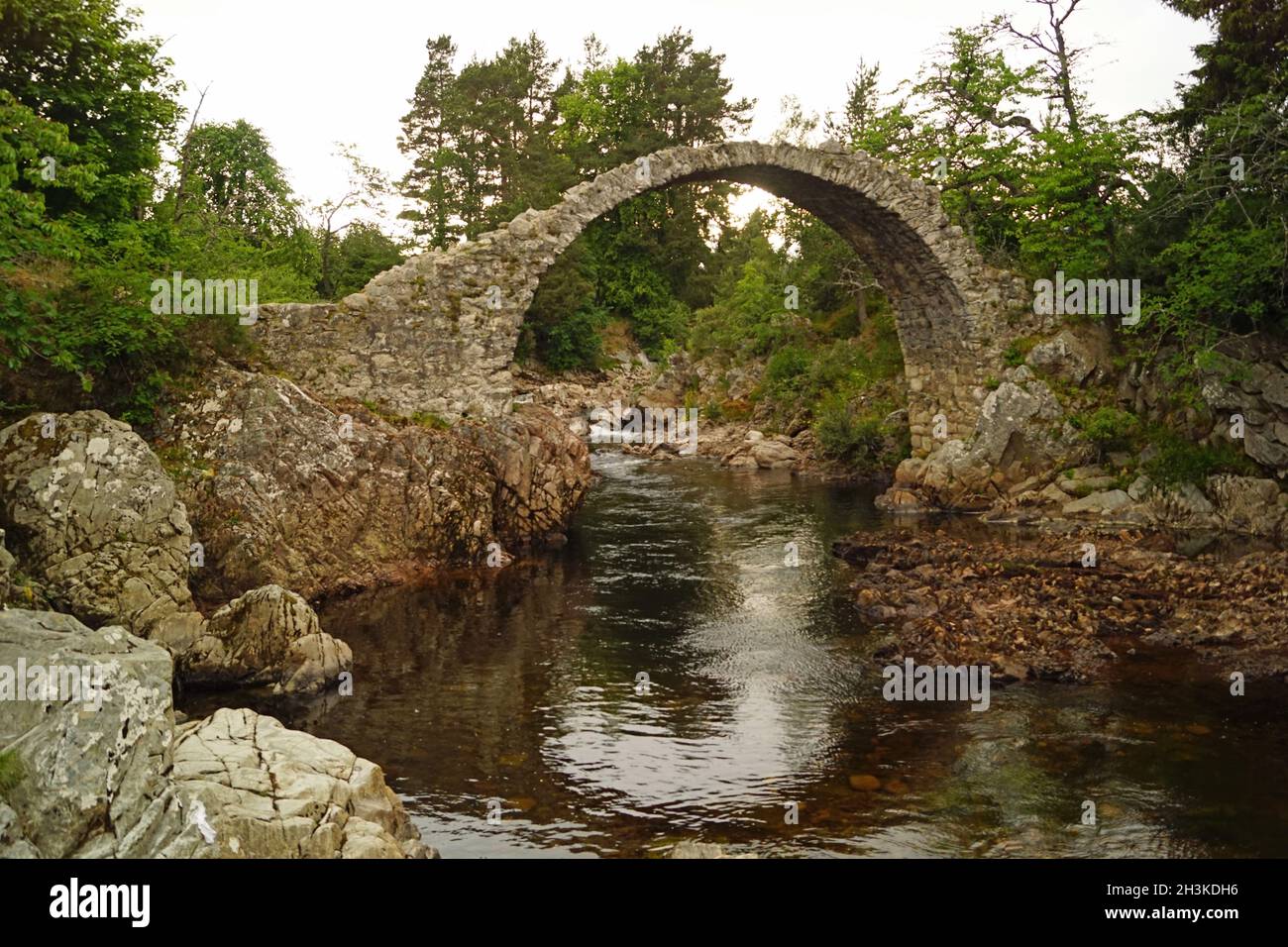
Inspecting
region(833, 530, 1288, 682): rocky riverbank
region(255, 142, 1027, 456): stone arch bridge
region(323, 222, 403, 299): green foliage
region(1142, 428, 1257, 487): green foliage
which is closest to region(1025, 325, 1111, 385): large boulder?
region(255, 142, 1027, 456): stone arch bridge

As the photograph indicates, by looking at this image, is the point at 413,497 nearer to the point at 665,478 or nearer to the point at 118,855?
the point at 118,855

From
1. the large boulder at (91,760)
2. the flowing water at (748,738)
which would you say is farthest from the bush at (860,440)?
the large boulder at (91,760)

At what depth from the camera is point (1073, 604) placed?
11758mm

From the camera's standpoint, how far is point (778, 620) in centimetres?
1239

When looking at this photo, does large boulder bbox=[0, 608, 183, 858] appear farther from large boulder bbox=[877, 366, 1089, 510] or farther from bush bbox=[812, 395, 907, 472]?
bush bbox=[812, 395, 907, 472]

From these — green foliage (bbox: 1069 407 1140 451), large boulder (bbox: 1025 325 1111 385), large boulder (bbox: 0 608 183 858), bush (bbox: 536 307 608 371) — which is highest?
bush (bbox: 536 307 608 371)

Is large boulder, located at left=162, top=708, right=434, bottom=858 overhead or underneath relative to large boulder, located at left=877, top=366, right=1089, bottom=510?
underneath

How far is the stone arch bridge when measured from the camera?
15.3 meters

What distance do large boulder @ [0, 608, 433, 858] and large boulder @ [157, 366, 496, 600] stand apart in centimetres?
646

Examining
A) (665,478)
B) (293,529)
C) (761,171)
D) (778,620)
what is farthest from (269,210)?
(778,620)

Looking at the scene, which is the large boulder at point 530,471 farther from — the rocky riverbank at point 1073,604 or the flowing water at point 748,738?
the rocky riverbank at point 1073,604

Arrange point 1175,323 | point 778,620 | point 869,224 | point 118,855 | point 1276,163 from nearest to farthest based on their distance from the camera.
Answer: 1. point 118,855
2. point 778,620
3. point 1276,163
4. point 1175,323
5. point 869,224

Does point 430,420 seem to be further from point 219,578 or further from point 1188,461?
point 1188,461
